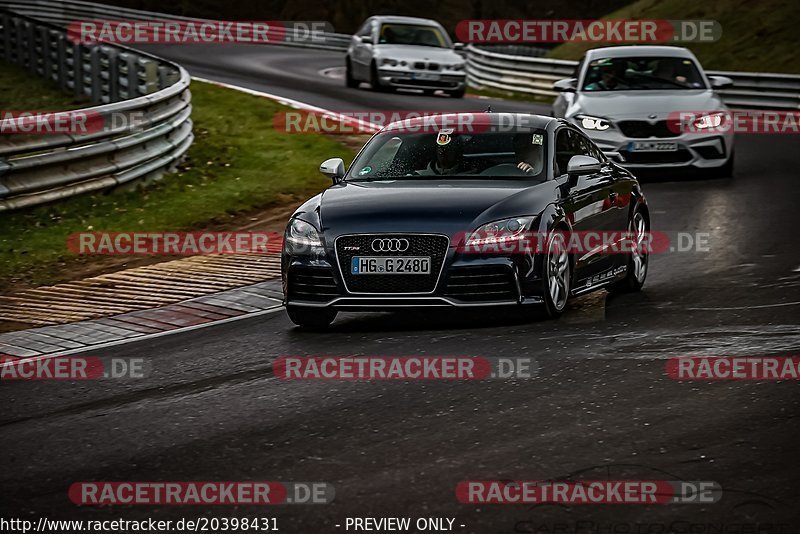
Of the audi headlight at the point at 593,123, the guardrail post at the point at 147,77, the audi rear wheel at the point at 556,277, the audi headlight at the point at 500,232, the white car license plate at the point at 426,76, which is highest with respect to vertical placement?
the audi headlight at the point at 500,232

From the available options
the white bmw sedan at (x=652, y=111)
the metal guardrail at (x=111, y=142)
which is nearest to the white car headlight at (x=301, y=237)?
the metal guardrail at (x=111, y=142)

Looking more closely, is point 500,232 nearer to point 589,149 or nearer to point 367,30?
point 589,149

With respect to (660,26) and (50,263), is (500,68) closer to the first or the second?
(660,26)

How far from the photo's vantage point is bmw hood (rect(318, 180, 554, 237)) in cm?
994

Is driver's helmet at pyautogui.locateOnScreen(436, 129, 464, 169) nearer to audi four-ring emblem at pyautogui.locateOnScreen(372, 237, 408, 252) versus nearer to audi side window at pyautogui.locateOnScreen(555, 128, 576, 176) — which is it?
audi side window at pyautogui.locateOnScreen(555, 128, 576, 176)

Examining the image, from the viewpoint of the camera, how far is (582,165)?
10.7 m

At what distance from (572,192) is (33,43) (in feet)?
70.6

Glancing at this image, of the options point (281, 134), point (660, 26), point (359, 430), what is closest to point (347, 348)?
point (359, 430)

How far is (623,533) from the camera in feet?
18.6

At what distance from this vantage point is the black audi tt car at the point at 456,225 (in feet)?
32.5

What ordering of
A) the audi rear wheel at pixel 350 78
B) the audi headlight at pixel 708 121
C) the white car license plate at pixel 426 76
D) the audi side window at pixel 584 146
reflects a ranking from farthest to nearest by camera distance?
the audi rear wheel at pixel 350 78 → the white car license plate at pixel 426 76 → the audi headlight at pixel 708 121 → the audi side window at pixel 584 146

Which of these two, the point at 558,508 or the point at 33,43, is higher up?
the point at 558,508

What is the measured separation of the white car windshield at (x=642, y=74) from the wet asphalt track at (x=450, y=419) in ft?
26.2

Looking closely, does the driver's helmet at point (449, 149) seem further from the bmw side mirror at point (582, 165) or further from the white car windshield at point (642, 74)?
the white car windshield at point (642, 74)
